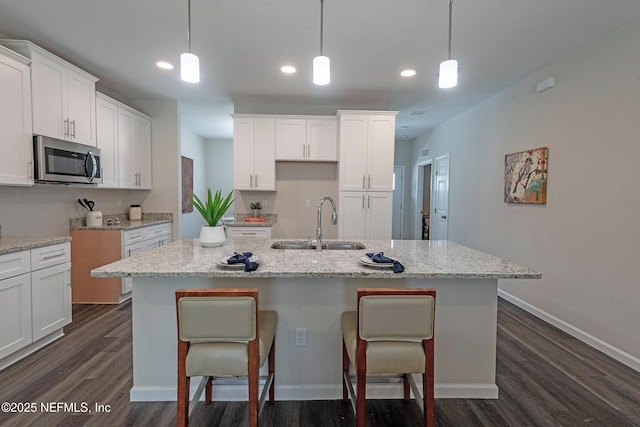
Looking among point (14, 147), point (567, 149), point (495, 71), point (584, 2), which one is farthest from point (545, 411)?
point (14, 147)

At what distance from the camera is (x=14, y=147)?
2.57 m

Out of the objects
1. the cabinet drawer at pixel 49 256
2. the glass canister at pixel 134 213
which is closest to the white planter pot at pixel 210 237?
the cabinet drawer at pixel 49 256

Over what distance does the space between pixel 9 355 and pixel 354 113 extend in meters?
4.24

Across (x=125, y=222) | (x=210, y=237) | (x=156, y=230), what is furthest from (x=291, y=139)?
(x=125, y=222)

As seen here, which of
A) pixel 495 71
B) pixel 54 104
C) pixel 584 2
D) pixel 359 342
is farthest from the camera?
pixel 495 71

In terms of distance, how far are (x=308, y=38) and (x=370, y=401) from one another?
9.66 ft

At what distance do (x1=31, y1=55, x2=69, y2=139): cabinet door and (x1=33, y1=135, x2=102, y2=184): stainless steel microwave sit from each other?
0.39 ft

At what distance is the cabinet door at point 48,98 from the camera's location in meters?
2.76

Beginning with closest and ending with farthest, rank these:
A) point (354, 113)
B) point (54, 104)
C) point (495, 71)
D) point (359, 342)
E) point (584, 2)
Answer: point (359, 342), point (584, 2), point (54, 104), point (495, 71), point (354, 113)

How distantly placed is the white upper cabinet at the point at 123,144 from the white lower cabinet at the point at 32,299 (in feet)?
4.68

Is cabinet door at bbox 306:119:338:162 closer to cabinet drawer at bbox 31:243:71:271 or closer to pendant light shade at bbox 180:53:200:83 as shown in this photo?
pendant light shade at bbox 180:53:200:83

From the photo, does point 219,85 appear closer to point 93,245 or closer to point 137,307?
point 93,245

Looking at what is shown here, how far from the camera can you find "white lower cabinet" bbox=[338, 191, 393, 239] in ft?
14.4

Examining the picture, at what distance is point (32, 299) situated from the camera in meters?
2.47
